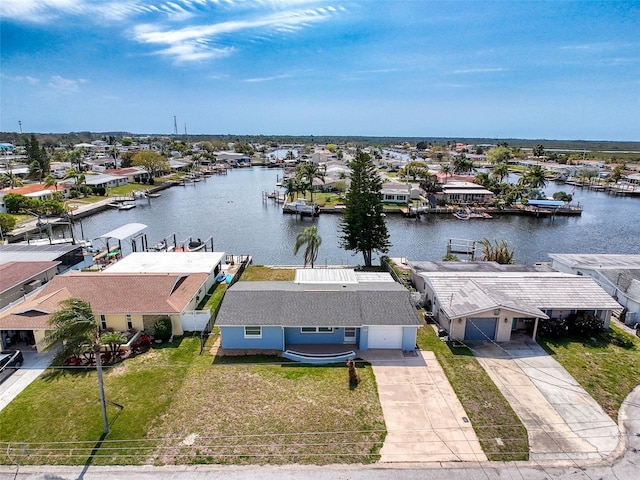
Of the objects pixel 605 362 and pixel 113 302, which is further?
pixel 113 302

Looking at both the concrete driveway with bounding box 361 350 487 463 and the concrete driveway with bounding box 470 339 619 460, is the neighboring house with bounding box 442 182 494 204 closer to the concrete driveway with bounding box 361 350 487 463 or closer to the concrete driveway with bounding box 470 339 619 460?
the concrete driveway with bounding box 470 339 619 460

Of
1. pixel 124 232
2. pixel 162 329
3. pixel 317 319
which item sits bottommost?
pixel 162 329

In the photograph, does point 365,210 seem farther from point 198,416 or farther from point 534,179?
point 534,179

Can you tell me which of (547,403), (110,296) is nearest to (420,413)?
(547,403)

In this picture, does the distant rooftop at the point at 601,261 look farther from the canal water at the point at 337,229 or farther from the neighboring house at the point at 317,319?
the neighboring house at the point at 317,319

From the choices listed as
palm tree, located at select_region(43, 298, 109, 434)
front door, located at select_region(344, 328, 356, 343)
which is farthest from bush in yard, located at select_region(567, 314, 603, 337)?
palm tree, located at select_region(43, 298, 109, 434)

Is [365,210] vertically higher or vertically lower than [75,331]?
higher

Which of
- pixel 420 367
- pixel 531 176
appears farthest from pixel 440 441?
pixel 531 176
